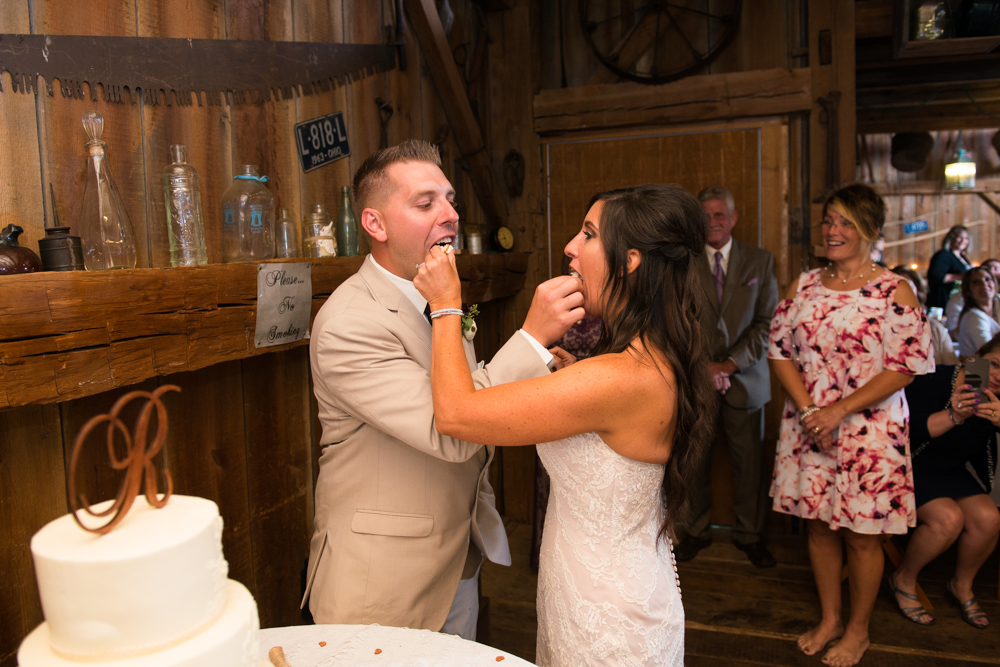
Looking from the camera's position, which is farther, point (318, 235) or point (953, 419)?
point (953, 419)

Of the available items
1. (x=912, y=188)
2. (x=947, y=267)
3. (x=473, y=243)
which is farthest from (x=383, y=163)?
(x=912, y=188)

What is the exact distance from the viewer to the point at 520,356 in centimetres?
139

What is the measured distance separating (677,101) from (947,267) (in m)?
4.44

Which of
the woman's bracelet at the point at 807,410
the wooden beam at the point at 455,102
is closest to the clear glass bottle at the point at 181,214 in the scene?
the wooden beam at the point at 455,102

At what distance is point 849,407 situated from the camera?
8.31ft

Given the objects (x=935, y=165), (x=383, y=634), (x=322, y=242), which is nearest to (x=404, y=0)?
(x=322, y=242)

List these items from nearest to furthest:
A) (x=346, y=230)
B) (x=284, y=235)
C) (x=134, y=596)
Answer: (x=134, y=596) < (x=284, y=235) < (x=346, y=230)

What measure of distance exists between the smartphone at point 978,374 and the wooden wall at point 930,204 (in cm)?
776

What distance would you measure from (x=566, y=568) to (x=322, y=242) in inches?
46.3

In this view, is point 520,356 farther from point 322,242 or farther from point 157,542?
point 322,242

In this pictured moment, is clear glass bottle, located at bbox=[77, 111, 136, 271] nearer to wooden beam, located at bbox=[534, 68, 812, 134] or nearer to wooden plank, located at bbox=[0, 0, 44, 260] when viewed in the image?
wooden plank, located at bbox=[0, 0, 44, 260]

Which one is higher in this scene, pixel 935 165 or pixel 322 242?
pixel 935 165

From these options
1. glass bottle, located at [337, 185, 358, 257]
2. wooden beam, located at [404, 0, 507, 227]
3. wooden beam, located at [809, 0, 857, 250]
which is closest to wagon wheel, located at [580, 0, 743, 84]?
wooden beam, located at [809, 0, 857, 250]

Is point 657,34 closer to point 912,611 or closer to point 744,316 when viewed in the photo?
point 744,316
